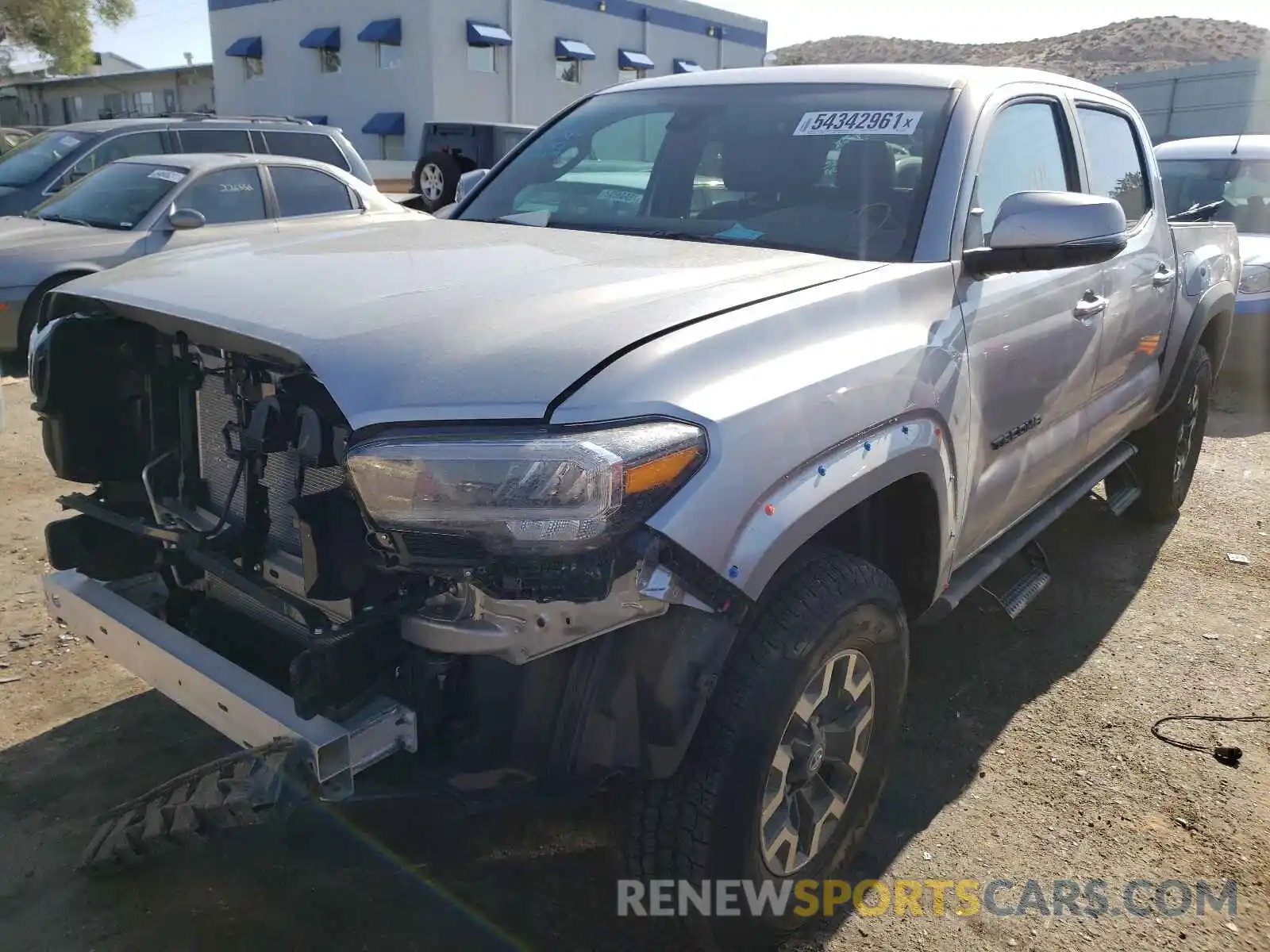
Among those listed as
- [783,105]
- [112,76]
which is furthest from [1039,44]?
[783,105]

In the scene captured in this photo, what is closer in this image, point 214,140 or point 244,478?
point 244,478

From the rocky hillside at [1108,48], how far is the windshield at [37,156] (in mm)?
45301

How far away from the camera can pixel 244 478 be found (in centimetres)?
252

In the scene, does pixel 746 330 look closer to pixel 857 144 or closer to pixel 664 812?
pixel 664 812

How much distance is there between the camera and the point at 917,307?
8.44 ft

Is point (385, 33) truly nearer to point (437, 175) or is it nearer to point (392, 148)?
point (392, 148)

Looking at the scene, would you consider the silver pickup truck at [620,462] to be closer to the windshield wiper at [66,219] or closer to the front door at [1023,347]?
the front door at [1023,347]

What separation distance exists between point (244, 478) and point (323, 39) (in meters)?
28.4

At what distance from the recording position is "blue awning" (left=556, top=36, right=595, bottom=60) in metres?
28.9

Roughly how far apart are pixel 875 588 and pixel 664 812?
27.5 inches

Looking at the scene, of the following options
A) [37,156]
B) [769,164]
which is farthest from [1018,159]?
[37,156]

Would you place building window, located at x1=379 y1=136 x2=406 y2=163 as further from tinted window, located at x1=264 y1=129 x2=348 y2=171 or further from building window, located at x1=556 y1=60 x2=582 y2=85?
tinted window, located at x1=264 y1=129 x2=348 y2=171

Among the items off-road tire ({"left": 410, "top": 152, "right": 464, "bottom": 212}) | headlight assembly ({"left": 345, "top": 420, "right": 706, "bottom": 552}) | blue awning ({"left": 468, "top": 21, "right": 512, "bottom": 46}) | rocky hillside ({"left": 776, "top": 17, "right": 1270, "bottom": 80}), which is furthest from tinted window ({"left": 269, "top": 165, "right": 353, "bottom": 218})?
rocky hillside ({"left": 776, "top": 17, "right": 1270, "bottom": 80})

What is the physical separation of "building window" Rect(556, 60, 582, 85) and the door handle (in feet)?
93.6
